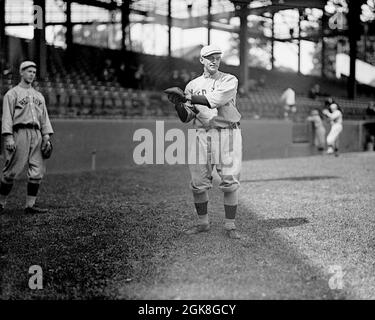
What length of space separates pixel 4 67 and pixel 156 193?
8112 mm

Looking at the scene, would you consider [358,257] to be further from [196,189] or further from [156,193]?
[156,193]

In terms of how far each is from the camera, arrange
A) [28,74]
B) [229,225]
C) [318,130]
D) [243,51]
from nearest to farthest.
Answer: [229,225]
[28,74]
[318,130]
[243,51]

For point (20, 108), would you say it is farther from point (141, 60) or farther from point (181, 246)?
point (141, 60)

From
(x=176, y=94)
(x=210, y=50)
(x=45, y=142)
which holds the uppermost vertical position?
(x=210, y=50)

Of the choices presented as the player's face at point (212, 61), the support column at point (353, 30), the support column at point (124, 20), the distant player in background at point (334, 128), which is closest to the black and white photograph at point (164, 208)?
the player's face at point (212, 61)

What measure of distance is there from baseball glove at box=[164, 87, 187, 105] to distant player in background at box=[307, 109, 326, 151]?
16395 millimetres

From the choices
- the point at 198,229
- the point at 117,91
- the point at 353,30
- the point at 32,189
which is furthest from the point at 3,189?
the point at 353,30

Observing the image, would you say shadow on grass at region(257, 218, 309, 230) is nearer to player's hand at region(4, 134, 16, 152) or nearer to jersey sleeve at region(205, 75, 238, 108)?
jersey sleeve at region(205, 75, 238, 108)

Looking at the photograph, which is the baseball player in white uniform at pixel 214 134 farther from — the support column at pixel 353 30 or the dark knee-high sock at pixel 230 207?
the support column at pixel 353 30

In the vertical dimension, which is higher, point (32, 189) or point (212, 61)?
point (212, 61)

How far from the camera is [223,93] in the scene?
17.4ft

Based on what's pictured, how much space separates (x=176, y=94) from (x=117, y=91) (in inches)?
429
